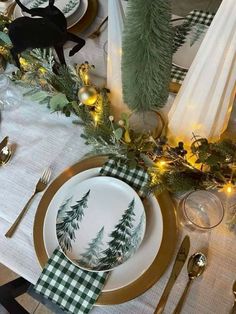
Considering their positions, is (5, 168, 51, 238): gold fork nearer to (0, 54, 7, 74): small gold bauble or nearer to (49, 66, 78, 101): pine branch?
(49, 66, 78, 101): pine branch

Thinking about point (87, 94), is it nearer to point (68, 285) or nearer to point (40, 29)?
point (40, 29)

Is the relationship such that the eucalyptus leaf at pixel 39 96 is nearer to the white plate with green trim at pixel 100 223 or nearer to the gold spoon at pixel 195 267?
the white plate with green trim at pixel 100 223

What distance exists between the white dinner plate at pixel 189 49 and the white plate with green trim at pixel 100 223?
0.30m

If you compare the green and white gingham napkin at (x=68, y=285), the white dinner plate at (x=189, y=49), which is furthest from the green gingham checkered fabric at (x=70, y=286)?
the white dinner plate at (x=189, y=49)

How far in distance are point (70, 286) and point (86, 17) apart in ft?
2.05

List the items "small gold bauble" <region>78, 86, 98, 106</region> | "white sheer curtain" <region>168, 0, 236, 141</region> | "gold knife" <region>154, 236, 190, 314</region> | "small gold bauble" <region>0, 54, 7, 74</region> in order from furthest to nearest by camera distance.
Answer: "small gold bauble" <region>0, 54, 7, 74</region> → "small gold bauble" <region>78, 86, 98, 106</region> → "gold knife" <region>154, 236, 190, 314</region> → "white sheer curtain" <region>168, 0, 236, 141</region>

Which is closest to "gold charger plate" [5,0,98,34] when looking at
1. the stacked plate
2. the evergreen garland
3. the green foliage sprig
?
the stacked plate

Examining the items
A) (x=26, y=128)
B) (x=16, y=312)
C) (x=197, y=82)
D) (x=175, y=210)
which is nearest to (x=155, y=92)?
(x=197, y=82)

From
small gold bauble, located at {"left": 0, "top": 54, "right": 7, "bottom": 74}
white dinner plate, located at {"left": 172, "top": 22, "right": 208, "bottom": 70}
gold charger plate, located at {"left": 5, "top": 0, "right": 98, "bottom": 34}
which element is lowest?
small gold bauble, located at {"left": 0, "top": 54, "right": 7, "bottom": 74}

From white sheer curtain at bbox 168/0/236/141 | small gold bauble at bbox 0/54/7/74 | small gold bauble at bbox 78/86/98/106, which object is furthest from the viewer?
small gold bauble at bbox 0/54/7/74

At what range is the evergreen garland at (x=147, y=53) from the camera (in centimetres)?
48

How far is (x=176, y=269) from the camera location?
23.7 inches

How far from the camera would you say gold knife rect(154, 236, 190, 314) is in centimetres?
58

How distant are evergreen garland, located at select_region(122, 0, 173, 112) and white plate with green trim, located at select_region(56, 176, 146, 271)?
0.55ft
